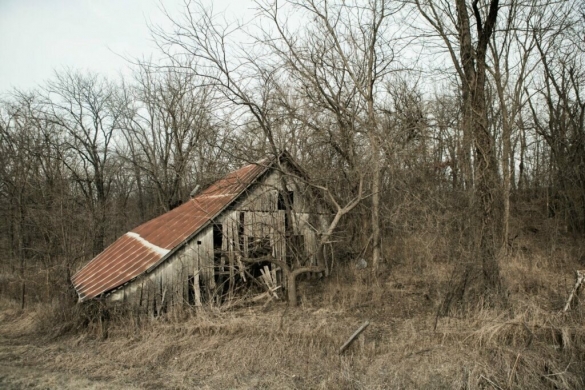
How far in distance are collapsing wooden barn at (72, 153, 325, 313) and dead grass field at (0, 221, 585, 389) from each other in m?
0.74

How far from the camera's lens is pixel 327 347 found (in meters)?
6.06

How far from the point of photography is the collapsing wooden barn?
852 cm

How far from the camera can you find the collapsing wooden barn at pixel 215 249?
8523 mm

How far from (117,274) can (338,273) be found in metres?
5.93

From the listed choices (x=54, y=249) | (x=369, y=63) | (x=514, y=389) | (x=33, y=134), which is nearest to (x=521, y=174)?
(x=369, y=63)

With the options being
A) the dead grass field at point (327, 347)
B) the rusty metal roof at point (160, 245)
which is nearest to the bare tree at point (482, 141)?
the dead grass field at point (327, 347)

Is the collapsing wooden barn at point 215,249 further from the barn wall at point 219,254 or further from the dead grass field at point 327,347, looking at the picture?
the dead grass field at point 327,347

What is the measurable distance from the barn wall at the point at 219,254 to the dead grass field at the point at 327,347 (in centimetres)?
61

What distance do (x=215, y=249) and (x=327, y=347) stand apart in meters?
4.54

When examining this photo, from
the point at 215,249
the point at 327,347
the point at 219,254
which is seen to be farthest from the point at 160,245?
the point at 327,347

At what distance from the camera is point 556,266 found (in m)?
10.7

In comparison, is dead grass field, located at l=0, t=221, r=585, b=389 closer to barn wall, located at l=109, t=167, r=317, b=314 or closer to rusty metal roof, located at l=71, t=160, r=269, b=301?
barn wall, located at l=109, t=167, r=317, b=314

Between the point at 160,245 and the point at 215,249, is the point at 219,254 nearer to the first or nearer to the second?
the point at 215,249

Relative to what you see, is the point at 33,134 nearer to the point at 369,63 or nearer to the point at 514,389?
the point at 369,63
